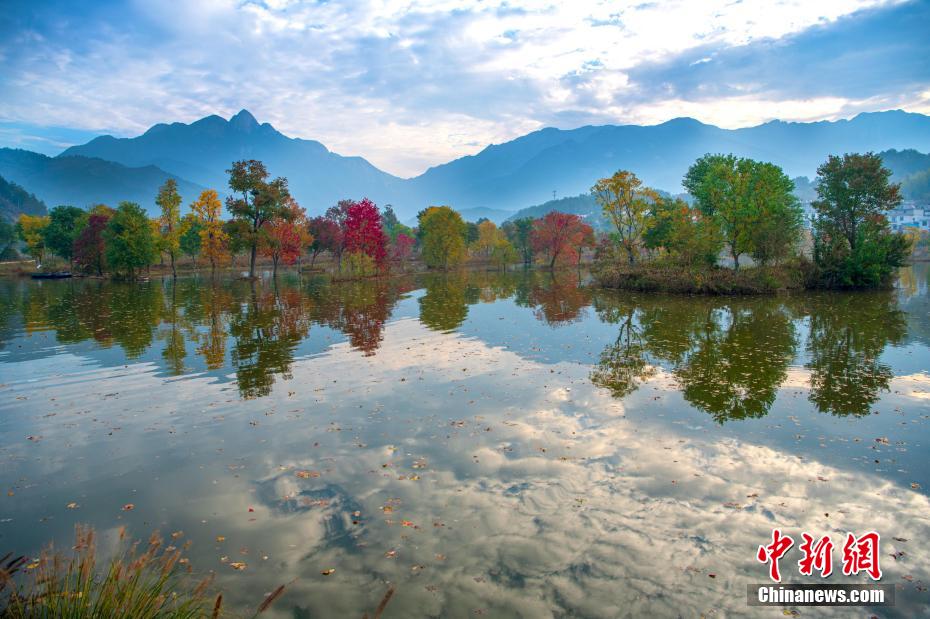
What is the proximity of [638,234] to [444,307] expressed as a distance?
2933 centimetres

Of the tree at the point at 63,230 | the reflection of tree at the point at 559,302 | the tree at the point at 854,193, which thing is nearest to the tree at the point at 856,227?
the tree at the point at 854,193

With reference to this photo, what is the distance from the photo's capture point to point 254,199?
66.1 metres

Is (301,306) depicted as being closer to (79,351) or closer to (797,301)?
(79,351)

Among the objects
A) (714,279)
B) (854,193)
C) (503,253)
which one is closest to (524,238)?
(503,253)

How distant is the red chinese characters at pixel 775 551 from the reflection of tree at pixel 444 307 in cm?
2052

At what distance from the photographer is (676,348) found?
21.2 meters

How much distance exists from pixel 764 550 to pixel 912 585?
1737 mm

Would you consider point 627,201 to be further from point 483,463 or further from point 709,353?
point 483,463

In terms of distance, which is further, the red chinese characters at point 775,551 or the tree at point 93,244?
the tree at point 93,244

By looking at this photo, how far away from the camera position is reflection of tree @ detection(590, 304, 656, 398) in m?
16.0

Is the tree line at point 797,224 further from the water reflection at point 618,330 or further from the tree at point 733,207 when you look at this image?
the water reflection at point 618,330

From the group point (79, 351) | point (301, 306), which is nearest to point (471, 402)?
point (79, 351)

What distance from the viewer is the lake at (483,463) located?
701cm

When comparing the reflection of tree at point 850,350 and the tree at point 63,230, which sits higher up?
the tree at point 63,230
